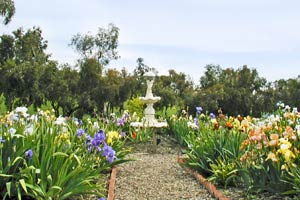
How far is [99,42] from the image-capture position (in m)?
30.9

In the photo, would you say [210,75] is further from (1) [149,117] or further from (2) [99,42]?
(1) [149,117]

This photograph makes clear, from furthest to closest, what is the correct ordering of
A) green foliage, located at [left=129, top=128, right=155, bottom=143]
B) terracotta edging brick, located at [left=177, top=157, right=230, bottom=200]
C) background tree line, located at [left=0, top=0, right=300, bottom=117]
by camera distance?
background tree line, located at [left=0, top=0, right=300, bottom=117] → green foliage, located at [left=129, top=128, right=155, bottom=143] → terracotta edging brick, located at [left=177, top=157, right=230, bottom=200]

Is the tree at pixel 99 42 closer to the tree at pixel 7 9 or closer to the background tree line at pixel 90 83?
the background tree line at pixel 90 83

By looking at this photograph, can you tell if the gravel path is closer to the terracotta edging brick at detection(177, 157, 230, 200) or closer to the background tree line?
the terracotta edging brick at detection(177, 157, 230, 200)

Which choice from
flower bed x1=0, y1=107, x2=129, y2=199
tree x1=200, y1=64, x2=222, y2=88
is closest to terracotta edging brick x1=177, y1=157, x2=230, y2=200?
flower bed x1=0, y1=107, x2=129, y2=199

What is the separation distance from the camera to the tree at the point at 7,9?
18891 millimetres

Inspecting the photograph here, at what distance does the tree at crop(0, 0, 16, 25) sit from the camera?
18891mm

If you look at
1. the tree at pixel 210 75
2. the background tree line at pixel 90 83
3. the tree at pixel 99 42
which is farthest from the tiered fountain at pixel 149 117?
the tree at pixel 210 75

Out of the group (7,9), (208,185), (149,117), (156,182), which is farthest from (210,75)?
(208,185)

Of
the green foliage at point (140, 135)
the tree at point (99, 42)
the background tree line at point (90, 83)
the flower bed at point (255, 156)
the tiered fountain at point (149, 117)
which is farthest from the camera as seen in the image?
the tree at point (99, 42)

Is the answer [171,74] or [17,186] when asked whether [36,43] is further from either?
[17,186]

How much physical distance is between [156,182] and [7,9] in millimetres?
15802

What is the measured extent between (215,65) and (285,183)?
37.2 metres

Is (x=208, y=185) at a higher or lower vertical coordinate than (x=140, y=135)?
lower
